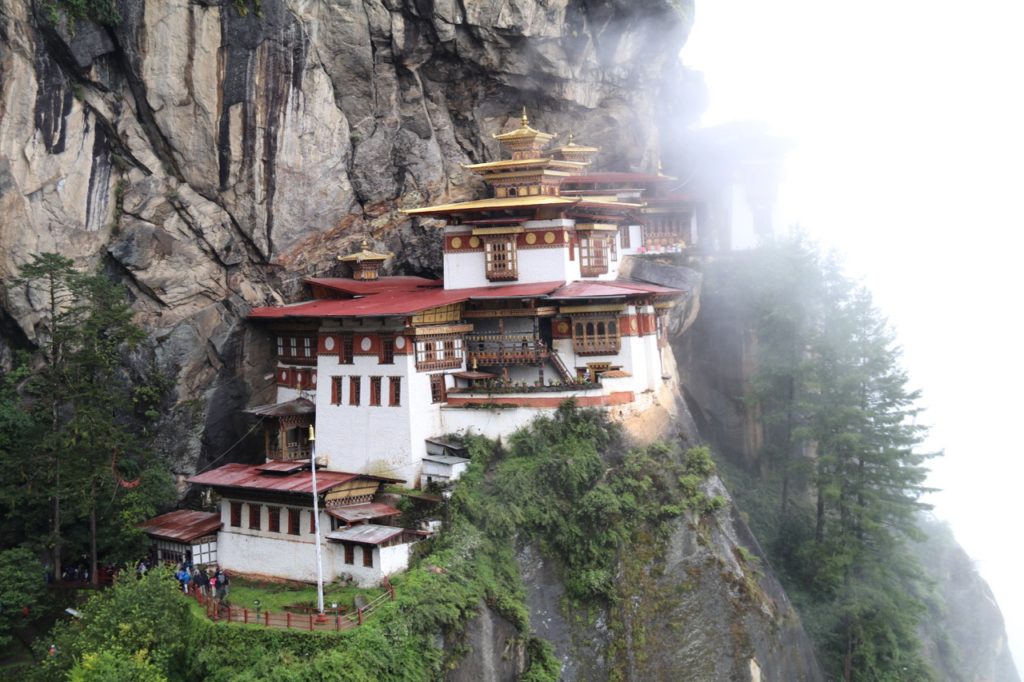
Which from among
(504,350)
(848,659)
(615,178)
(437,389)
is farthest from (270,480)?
(615,178)

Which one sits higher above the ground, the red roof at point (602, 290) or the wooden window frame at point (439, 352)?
the red roof at point (602, 290)

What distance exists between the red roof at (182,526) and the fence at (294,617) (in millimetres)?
3920

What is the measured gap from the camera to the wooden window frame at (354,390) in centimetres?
3138

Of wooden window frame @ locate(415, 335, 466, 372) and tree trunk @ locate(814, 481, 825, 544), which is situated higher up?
wooden window frame @ locate(415, 335, 466, 372)

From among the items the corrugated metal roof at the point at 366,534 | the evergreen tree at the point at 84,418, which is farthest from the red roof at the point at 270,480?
the evergreen tree at the point at 84,418

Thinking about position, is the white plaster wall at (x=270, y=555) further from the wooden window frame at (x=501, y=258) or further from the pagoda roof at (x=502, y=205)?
the pagoda roof at (x=502, y=205)

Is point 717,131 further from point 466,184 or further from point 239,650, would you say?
point 239,650

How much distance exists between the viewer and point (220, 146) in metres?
33.5

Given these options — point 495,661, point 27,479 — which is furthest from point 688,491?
point 27,479

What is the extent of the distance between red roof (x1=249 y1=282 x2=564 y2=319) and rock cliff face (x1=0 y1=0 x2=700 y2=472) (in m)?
1.95

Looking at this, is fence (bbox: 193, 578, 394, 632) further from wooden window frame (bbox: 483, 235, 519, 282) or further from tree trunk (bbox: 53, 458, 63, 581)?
wooden window frame (bbox: 483, 235, 519, 282)

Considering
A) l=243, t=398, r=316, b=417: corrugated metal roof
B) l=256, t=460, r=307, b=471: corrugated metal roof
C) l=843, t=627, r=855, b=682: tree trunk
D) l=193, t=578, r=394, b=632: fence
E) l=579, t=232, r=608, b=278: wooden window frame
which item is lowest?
l=843, t=627, r=855, b=682: tree trunk

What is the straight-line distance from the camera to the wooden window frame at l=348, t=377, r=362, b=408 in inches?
1235

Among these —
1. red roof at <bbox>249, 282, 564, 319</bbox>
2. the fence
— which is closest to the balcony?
red roof at <bbox>249, 282, 564, 319</bbox>
